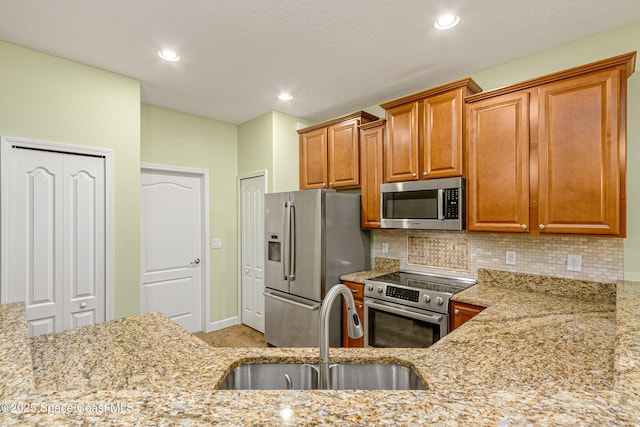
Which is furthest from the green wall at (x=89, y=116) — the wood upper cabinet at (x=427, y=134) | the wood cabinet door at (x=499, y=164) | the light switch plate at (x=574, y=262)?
the light switch plate at (x=574, y=262)

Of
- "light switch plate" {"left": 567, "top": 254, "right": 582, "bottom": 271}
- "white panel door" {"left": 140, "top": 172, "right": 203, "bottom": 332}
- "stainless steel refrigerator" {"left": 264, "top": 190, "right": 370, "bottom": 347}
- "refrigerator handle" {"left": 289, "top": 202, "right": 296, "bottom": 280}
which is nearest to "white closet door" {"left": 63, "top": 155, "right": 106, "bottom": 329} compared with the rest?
"white panel door" {"left": 140, "top": 172, "right": 203, "bottom": 332}

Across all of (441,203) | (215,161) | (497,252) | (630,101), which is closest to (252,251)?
(215,161)

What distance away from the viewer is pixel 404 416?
1.86 feet

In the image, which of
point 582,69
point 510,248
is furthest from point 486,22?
point 510,248

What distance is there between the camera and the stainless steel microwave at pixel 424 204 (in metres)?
2.47

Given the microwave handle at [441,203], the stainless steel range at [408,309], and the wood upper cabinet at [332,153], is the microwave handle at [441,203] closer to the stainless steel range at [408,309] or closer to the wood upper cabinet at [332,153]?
the stainless steel range at [408,309]

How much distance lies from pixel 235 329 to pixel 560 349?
→ 3.60 meters

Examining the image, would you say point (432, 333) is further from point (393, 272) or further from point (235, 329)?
point (235, 329)

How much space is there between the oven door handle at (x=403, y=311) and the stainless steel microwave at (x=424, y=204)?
69 cm

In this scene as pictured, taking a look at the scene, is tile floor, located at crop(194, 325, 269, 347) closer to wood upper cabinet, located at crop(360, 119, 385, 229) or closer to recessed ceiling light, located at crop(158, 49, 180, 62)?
wood upper cabinet, located at crop(360, 119, 385, 229)

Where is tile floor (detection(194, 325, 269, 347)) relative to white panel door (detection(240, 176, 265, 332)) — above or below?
below

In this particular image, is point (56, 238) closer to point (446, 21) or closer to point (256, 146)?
point (256, 146)

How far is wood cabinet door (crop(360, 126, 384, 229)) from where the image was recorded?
3.05 metres

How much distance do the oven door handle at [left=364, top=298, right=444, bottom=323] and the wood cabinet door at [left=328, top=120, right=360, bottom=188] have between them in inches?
48.2
